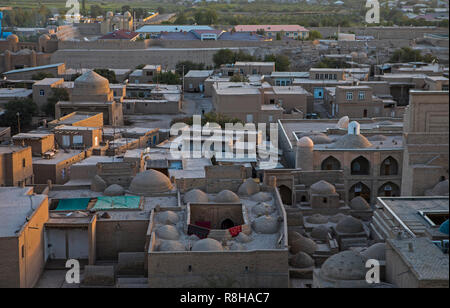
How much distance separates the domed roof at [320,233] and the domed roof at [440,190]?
98.6 inches

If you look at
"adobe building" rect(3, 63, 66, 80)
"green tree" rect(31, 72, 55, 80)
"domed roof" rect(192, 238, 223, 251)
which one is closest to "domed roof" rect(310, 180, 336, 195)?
"domed roof" rect(192, 238, 223, 251)

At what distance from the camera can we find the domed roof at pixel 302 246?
15383 mm

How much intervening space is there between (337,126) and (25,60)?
25291 millimetres

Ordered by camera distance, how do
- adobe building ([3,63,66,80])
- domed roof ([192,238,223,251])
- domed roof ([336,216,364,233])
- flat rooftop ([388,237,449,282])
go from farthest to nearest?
adobe building ([3,63,66,80]) < domed roof ([336,216,364,233]) < domed roof ([192,238,223,251]) < flat rooftop ([388,237,449,282])

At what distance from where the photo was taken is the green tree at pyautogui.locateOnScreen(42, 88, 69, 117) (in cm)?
3141

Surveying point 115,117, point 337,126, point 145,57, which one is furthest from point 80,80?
point 145,57

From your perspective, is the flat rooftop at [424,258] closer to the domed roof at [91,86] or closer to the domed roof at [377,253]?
the domed roof at [377,253]

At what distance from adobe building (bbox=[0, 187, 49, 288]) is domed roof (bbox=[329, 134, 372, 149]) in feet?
27.7

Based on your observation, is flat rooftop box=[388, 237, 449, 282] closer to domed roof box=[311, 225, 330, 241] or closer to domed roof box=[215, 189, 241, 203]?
domed roof box=[311, 225, 330, 241]

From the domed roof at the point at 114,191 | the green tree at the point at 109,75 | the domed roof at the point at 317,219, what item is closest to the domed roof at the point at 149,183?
the domed roof at the point at 114,191

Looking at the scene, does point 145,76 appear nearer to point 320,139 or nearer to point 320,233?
point 320,139
